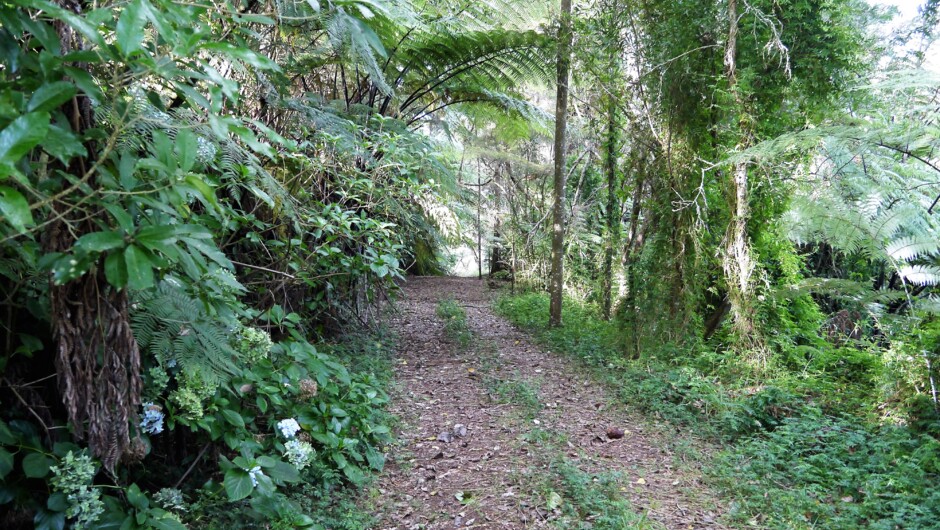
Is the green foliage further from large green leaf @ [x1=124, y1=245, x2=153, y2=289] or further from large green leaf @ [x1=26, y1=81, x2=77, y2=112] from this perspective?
large green leaf @ [x1=26, y1=81, x2=77, y2=112]

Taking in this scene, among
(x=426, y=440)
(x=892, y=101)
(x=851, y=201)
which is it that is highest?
(x=892, y=101)

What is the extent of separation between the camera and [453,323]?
673 cm

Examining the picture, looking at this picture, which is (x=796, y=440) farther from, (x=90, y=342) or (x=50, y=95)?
(x=50, y=95)

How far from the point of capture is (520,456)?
329cm

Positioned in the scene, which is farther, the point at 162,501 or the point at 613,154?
the point at 613,154

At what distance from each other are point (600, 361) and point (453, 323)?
212 centimetres

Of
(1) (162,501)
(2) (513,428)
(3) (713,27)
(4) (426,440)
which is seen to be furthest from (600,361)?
(1) (162,501)

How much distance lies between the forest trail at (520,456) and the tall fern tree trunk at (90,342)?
1390 mm

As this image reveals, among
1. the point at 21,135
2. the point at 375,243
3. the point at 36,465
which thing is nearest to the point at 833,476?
the point at 375,243

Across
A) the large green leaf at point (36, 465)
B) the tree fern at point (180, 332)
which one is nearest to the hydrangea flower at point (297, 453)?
the tree fern at point (180, 332)

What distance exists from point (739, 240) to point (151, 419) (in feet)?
14.0

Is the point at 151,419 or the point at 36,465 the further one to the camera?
the point at 151,419

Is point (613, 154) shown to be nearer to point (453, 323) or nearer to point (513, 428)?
point (453, 323)

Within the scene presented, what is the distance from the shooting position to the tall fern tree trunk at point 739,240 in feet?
14.3
